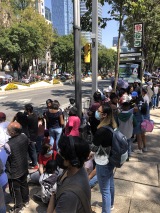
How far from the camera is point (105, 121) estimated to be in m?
3.35

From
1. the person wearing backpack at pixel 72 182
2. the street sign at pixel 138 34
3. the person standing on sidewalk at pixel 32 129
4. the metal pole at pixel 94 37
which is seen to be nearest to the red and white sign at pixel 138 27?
the street sign at pixel 138 34

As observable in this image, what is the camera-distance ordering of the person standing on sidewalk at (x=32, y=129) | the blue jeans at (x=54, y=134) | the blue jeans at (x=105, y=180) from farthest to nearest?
the blue jeans at (x=54, y=134)
the person standing on sidewalk at (x=32, y=129)
the blue jeans at (x=105, y=180)

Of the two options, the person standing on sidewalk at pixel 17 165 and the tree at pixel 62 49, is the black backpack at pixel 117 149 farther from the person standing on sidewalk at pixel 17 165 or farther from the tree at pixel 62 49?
the tree at pixel 62 49

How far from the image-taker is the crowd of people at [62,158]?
181cm

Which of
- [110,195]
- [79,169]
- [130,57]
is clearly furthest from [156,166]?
[130,57]

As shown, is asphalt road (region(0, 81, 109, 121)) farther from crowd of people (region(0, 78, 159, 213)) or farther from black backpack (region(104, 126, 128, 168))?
black backpack (region(104, 126, 128, 168))

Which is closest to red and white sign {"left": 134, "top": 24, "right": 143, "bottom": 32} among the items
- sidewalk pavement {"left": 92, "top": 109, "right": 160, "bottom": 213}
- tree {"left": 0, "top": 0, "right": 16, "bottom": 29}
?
sidewalk pavement {"left": 92, "top": 109, "right": 160, "bottom": 213}

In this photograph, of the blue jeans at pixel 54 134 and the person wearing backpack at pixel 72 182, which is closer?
the person wearing backpack at pixel 72 182

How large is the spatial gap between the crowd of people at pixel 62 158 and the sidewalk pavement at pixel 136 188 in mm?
193

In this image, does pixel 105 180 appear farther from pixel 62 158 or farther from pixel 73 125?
pixel 73 125

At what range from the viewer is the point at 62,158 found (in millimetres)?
1885

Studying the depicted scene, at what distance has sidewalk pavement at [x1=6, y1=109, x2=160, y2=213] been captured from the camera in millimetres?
3928

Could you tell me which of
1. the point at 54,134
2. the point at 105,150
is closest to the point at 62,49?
the point at 54,134

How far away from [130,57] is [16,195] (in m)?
10.5
